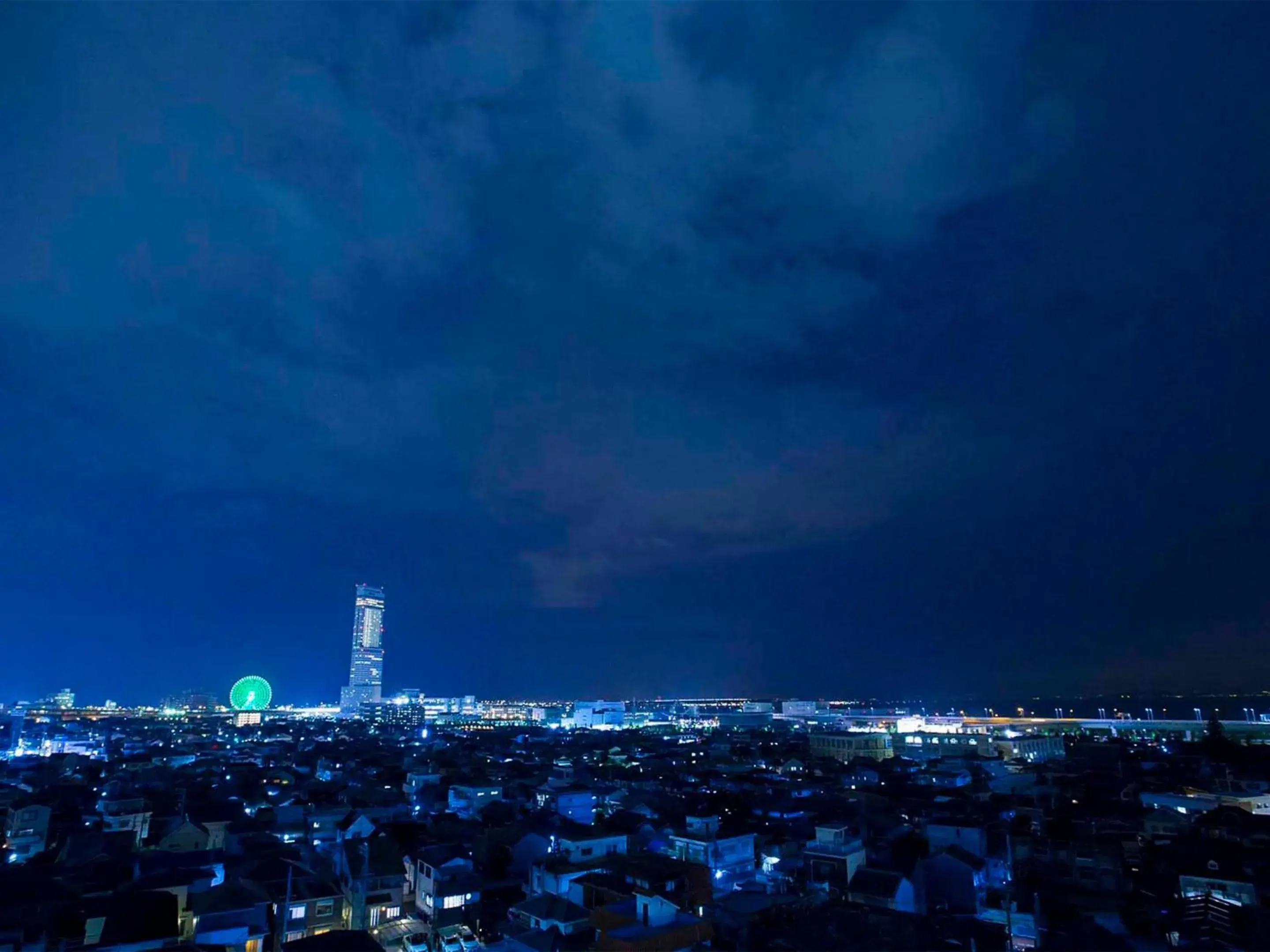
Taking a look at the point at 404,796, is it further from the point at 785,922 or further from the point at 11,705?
the point at 11,705

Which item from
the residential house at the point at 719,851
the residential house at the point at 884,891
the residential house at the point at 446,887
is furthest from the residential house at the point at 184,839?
the residential house at the point at 884,891

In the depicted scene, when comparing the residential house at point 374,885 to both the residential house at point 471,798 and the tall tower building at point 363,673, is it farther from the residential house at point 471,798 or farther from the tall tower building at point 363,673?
the tall tower building at point 363,673

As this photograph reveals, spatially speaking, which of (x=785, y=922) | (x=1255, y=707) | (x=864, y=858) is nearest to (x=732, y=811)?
(x=864, y=858)

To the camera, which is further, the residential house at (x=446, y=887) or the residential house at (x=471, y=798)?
the residential house at (x=471, y=798)

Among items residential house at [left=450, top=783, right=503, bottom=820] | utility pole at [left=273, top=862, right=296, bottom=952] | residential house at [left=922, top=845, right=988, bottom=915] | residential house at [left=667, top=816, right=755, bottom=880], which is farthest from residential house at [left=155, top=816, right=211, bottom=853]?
residential house at [left=922, top=845, right=988, bottom=915]

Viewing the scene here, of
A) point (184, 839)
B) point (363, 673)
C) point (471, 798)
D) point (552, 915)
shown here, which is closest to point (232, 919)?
point (552, 915)

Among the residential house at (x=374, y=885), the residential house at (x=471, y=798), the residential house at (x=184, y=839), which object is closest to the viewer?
the residential house at (x=374, y=885)

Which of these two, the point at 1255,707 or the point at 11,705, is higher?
the point at 11,705

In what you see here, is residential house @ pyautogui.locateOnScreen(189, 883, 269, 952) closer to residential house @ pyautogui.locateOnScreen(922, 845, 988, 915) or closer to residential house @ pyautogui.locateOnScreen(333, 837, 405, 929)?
residential house @ pyautogui.locateOnScreen(333, 837, 405, 929)

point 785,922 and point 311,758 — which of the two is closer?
point 785,922
